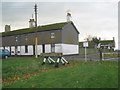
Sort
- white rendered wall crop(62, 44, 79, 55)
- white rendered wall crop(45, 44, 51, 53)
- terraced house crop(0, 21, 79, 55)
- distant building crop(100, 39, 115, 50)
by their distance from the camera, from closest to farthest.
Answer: terraced house crop(0, 21, 79, 55) < white rendered wall crop(62, 44, 79, 55) < white rendered wall crop(45, 44, 51, 53) < distant building crop(100, 39, 115, 50)

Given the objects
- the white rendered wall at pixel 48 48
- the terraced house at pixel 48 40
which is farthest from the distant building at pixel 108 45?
the white rendered wall at pixel 48 48

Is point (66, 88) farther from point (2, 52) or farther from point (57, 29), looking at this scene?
point (57, 29)

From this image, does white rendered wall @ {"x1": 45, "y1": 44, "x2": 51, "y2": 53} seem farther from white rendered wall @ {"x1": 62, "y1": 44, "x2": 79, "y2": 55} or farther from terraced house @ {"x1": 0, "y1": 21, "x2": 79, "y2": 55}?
white rendered wall @ {"x1": 62, "y1": 44, "x2": 79, "y2": 55}

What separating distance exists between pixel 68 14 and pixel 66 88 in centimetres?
3558

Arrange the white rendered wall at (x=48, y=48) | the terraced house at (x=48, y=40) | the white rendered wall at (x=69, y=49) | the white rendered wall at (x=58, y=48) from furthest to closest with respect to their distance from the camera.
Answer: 1. the white rendered wall at (x=48, y=48)
2. the white rendered wall at (x=69, y=49)
3. the terraced house at (x=48, y=40)
4. the white rendered wall at (x=58, y=48)

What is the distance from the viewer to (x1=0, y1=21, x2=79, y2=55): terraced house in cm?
3469

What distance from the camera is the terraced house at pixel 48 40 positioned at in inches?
1366

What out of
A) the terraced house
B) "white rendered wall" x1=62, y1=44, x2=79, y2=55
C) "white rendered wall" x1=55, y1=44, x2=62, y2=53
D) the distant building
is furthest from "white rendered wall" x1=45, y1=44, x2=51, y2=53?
the distant building

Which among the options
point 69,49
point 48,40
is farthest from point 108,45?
point 48,40

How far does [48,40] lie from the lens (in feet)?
118

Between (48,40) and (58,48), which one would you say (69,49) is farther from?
(48,40)

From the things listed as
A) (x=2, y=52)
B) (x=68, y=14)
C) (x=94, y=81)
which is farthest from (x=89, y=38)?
(x=94, y=81)

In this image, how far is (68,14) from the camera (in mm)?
40906

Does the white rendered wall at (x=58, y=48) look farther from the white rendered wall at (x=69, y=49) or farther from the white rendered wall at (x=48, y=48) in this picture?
the white rendered wall at (x=48, y=48)
